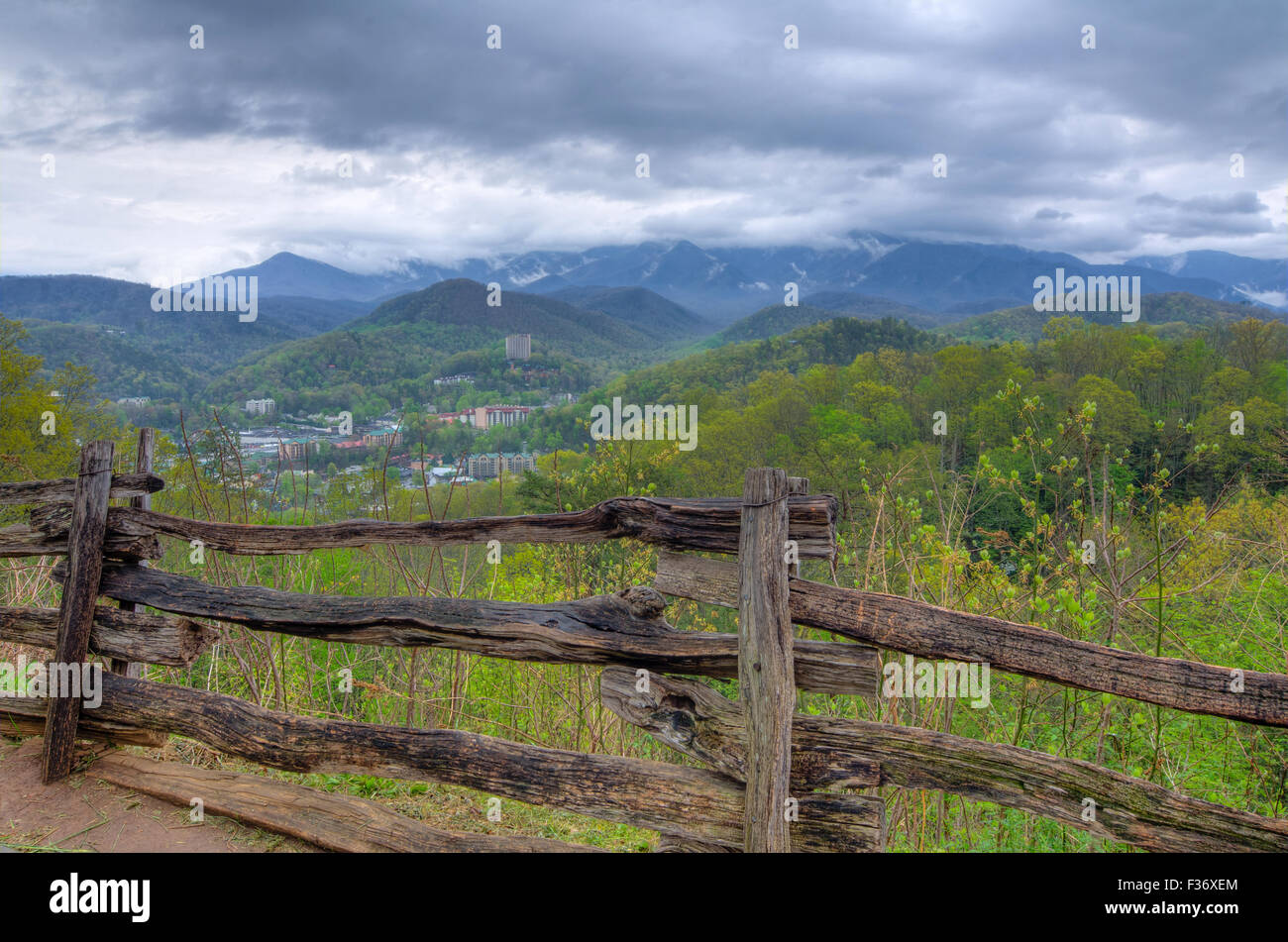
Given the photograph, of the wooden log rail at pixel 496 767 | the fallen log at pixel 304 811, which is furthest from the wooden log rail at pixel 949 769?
the fallen log at pixel 304 811

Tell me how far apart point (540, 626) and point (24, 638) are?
2.67m

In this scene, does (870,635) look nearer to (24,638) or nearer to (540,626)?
(540,626)

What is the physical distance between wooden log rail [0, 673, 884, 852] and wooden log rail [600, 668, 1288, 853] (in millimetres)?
108

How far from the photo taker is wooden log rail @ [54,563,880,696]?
2.57 m

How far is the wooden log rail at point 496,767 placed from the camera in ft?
8.32

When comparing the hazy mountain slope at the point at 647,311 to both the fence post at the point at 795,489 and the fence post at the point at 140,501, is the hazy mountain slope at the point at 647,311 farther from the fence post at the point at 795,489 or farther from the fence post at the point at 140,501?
the fence post at the point at 795,489

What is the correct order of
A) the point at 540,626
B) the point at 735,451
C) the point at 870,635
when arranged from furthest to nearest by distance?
the point at 735,451, the point at 540,626, the point at 870,635

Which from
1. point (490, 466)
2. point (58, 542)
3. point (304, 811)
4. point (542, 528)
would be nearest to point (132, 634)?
point (58, 542)

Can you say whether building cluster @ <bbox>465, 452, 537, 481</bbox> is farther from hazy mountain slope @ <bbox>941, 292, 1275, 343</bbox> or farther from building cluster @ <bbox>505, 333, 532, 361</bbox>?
hazy mountain slope @ <bbox>941, 292, 1275, 343</bbox>

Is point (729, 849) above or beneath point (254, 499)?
beneath

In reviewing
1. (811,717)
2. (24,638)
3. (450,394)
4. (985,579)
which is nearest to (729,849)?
(811,717)

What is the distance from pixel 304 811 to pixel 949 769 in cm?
242
